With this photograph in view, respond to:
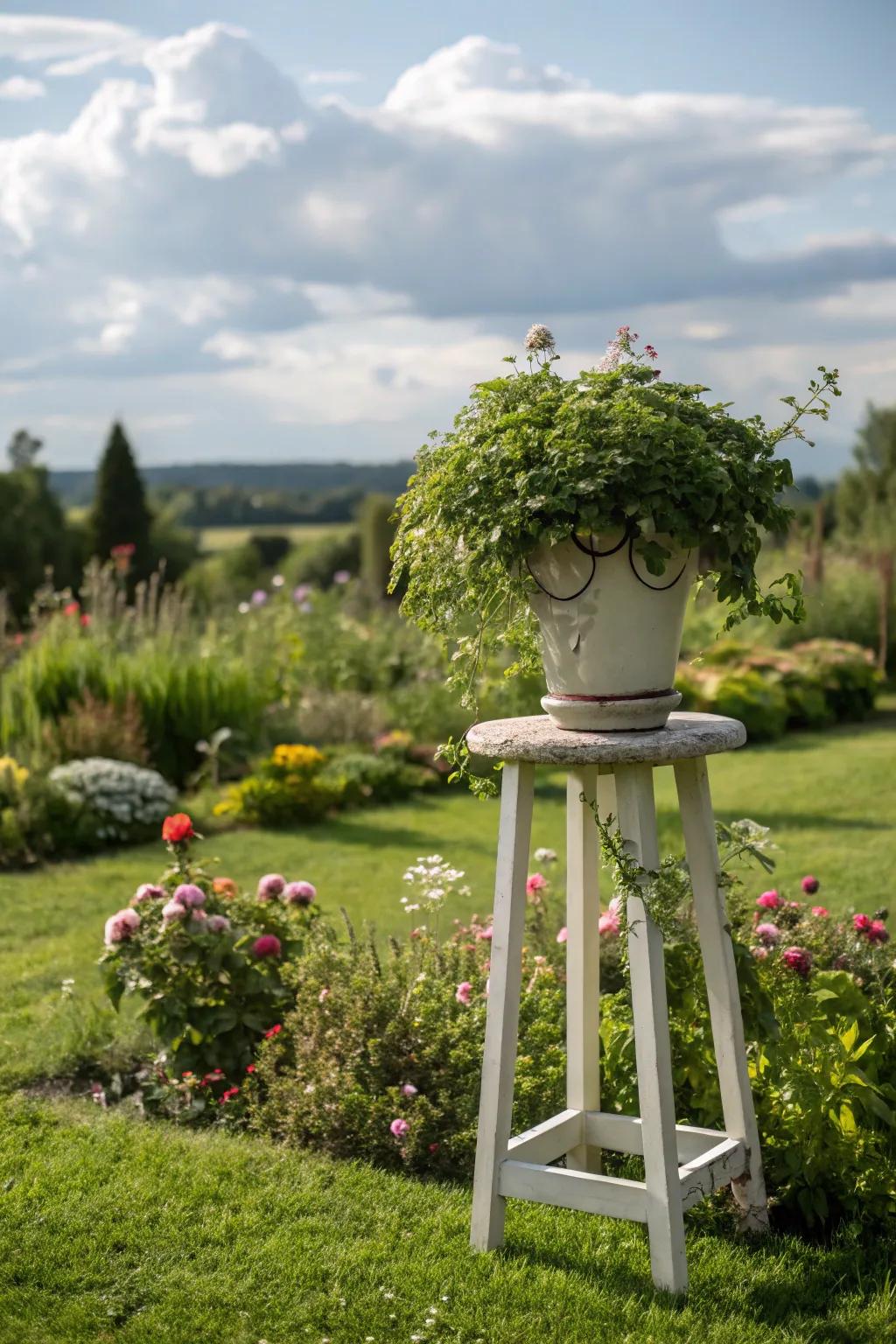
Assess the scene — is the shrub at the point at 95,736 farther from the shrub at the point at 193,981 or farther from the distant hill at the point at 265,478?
the distant hill at the point at 265,478

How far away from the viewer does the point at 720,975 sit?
10.2 ft

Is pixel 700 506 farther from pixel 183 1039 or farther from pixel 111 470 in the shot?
pixel 111 470

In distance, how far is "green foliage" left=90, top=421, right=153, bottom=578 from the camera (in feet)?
118

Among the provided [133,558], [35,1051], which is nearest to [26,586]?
[133,558]

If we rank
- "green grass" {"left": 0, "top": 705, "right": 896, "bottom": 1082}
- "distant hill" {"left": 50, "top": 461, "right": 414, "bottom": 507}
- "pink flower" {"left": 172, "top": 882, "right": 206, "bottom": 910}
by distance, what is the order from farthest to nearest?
"distant hill" {"left": 50, "top": 461, "right": 414, "bottom": 507}
"green grass" {"left": 0, "top": 705, "right": 896, "bottom": 1082}
"pink flower" {"left": 172, "top": 882, "right": 206, "bottom": 910}

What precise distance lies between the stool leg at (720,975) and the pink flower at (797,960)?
49 centimetres

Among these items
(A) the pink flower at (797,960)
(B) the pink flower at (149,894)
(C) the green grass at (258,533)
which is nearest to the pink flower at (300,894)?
(B) the pink flower at (149,894)

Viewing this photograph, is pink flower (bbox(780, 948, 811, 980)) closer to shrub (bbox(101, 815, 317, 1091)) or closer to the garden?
the garden

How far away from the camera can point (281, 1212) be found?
10.6 ft

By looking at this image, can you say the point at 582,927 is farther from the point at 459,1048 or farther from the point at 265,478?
the point at 265,478

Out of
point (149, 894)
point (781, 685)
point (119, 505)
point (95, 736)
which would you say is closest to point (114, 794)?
point (95, 736)

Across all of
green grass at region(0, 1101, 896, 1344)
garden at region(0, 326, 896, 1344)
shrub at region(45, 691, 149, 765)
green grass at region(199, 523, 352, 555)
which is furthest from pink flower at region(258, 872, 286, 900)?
green grass at region(199, 523, 352, 555)

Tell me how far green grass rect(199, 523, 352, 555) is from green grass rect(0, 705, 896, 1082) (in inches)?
1589

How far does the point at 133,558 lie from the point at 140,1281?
1344 inches
